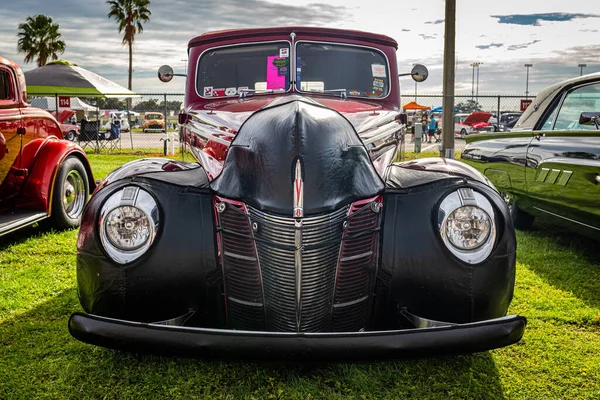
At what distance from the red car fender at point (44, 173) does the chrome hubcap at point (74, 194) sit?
0.36 meters

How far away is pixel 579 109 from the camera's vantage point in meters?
4.84

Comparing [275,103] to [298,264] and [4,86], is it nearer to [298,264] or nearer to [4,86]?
[298,264]

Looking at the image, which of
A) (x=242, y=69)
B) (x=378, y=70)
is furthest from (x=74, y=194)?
(x=378, y=70)

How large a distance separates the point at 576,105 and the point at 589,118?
0.50 meters

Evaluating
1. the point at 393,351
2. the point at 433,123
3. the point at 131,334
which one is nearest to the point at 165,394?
the point at 131,334

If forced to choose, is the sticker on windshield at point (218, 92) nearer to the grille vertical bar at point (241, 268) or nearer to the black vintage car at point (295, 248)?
the black vintage car at point (295, 248)

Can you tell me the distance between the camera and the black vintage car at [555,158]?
13.9 feet

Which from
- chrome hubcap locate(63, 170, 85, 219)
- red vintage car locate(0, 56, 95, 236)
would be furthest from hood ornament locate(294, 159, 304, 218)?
chrome hubcap locate(63, 170, 85, 219)

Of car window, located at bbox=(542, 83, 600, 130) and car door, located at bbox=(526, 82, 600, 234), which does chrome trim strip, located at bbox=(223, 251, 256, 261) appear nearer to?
car door, located at bbox=(526, 82, 600, 234)

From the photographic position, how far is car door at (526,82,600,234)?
13.7ft

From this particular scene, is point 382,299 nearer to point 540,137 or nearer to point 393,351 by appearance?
point 393,351

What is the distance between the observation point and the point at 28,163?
544 cm

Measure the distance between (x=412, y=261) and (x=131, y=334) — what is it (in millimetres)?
1223

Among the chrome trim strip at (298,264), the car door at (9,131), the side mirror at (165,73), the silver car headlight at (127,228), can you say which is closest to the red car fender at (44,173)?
the car door at (9,131)
